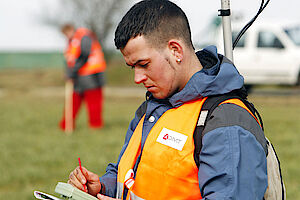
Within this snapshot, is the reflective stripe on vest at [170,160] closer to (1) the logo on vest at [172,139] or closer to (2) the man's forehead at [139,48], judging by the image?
(1) the logo on vest at [172,139]

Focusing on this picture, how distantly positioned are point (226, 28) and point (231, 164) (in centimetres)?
89

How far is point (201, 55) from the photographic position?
2.65 metres

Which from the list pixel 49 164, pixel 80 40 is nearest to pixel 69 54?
pixel 80 40

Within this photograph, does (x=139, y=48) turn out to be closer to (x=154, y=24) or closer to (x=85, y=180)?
(x=154, y=24)

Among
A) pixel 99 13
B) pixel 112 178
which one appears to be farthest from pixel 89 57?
pixel 99 13

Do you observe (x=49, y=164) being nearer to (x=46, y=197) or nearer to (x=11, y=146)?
(x=11, y=146)

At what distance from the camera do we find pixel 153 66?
237 cm

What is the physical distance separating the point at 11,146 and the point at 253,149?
6572 millimetres

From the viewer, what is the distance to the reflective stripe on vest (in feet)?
7.25

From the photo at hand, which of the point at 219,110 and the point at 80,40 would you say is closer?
the point at 219,110

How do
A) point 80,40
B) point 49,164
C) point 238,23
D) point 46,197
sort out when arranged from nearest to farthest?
point 46,197 → point 49,164 → point 80,40 → point 238,23

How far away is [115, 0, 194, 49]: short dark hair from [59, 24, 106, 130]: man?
742 cm

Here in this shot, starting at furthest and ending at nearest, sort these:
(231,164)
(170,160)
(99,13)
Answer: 1. (99,13)
2. (170,160)
3. (231,164)

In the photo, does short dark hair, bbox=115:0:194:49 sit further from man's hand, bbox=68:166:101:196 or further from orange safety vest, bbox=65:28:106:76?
orange safety vest, bbox=65:28:106:76
